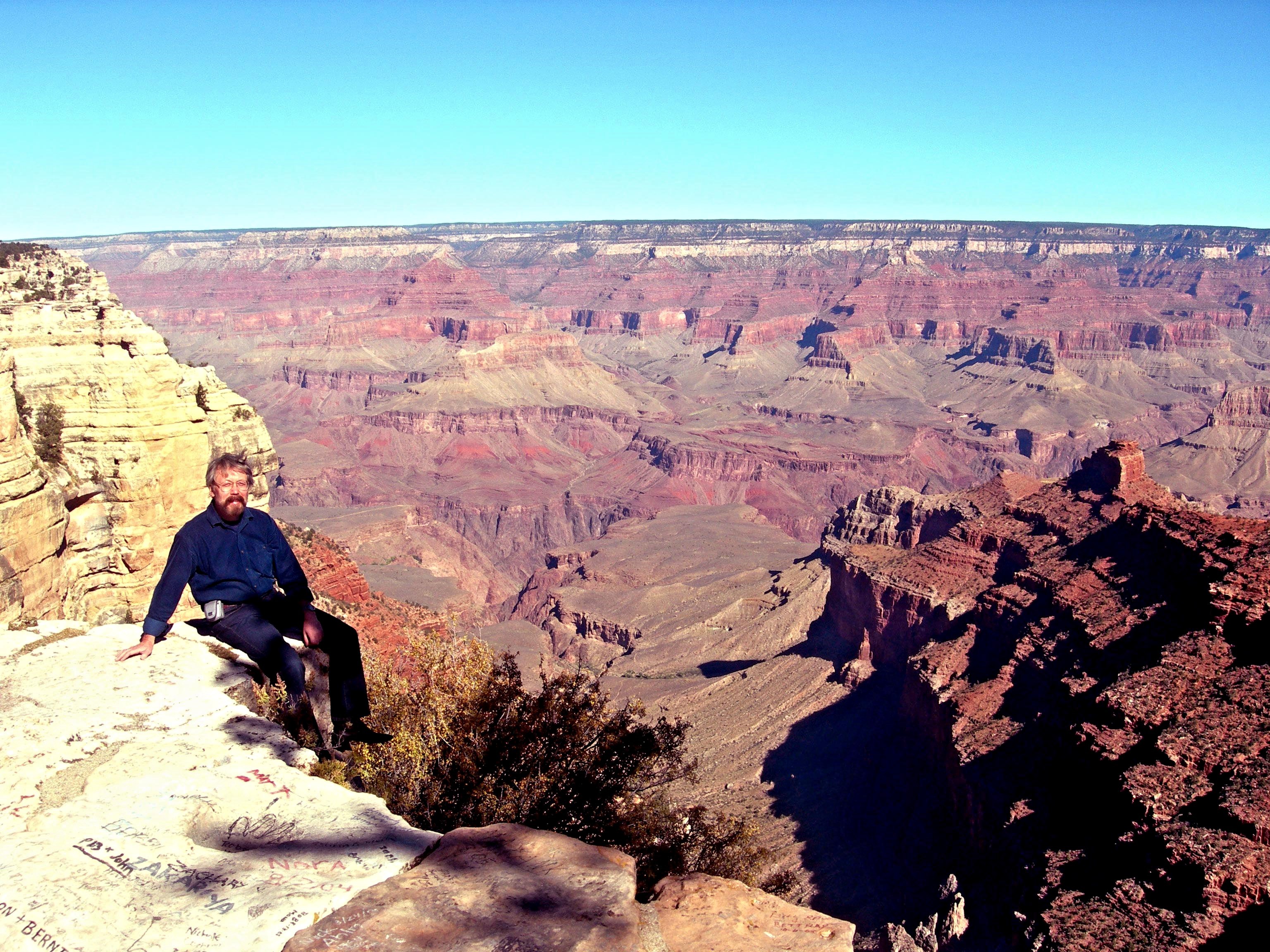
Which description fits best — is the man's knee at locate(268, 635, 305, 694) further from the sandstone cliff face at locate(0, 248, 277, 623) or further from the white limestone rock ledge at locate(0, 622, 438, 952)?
the sandstone cliff face at locate(0, 248, 277, 623)

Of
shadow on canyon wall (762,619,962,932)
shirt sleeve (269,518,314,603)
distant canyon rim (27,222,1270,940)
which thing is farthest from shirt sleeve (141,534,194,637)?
shadow on canyon wall (762,619,962,932)

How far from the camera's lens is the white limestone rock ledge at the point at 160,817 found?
6336 millimetres

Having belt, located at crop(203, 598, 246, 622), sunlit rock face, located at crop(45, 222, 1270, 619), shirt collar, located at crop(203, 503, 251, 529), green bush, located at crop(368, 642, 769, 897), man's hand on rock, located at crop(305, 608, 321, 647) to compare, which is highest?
shirt collar, located at crop(203, 503, 251, 529)

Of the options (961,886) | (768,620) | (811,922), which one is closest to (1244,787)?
(961,886)

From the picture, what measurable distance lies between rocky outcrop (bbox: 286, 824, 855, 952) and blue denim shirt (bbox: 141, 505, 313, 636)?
350cm

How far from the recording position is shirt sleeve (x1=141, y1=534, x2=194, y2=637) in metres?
9.12

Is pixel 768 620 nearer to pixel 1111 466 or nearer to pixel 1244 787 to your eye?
pixel 1111 466

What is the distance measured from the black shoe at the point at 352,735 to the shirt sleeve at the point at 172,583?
6.83 feet

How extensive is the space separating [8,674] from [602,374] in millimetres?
166308

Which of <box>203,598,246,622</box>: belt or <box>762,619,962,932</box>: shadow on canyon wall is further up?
<box>203,598,246,622</box>: belt

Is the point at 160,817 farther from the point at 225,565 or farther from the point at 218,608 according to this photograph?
the point at 225,565

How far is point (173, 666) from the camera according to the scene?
31.9 ft

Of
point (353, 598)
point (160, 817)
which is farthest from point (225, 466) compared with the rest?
point (353, 598)

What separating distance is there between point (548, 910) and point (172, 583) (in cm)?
501
